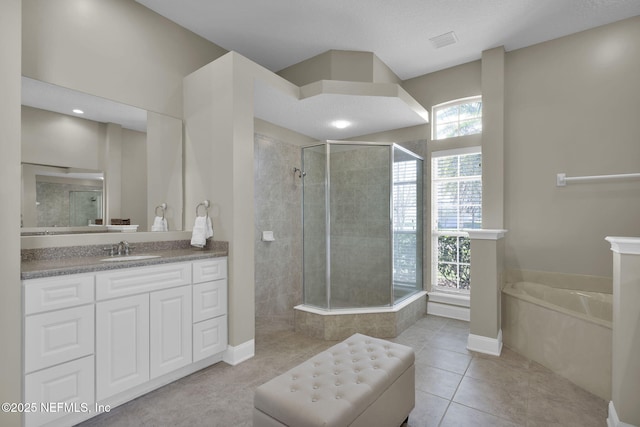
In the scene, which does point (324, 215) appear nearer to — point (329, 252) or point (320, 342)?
point (329, 252)

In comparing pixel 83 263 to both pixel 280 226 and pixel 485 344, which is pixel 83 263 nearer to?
pixel 280 226

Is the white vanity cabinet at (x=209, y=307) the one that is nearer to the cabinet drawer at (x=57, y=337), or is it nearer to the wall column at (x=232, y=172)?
the wall column at (x=232, y=172)

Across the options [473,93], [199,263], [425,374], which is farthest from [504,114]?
[199,263]

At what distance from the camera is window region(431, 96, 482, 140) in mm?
3832

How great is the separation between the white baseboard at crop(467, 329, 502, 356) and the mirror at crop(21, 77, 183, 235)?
300cm

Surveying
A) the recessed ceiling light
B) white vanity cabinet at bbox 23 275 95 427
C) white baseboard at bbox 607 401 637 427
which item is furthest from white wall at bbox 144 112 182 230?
white baseboard at bbox 607 401 637 427

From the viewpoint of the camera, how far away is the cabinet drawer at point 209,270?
2.47 m

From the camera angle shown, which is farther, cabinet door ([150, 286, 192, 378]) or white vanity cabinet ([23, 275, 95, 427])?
cabinet door ([150, 286, 192, 378])

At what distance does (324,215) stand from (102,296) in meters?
2.20

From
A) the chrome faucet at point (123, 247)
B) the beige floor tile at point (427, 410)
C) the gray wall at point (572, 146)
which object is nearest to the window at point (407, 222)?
the gray wall at point (572, 146)

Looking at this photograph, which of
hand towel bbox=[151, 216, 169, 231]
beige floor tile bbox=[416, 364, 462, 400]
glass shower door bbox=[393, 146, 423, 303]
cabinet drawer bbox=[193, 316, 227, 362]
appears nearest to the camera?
beige floor tile bbox=[416, 364, 462, 400]

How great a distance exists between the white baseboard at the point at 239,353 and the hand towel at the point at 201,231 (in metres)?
0.93

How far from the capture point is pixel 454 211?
395 cm

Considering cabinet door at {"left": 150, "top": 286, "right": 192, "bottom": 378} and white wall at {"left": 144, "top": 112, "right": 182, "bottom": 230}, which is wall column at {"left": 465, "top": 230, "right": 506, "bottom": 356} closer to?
cabinet door at {"left": 150, "top": 286, "right": 192, "bottom": 378}
